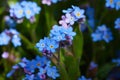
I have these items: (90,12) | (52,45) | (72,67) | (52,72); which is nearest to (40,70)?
(52,72)

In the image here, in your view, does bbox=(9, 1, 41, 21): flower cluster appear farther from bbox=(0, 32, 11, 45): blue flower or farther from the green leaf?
the green leaf

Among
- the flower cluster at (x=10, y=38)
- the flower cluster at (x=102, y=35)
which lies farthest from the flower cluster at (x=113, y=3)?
the flower cluster at (x=10, y=38)

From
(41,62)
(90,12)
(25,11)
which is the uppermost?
(90,12)

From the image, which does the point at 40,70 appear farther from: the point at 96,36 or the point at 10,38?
the point at 96,36

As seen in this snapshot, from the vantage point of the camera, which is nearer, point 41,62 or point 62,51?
point 41,62

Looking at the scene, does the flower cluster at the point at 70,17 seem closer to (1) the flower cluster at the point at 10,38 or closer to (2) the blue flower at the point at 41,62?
(2) the blue flower at the point at 41,62
